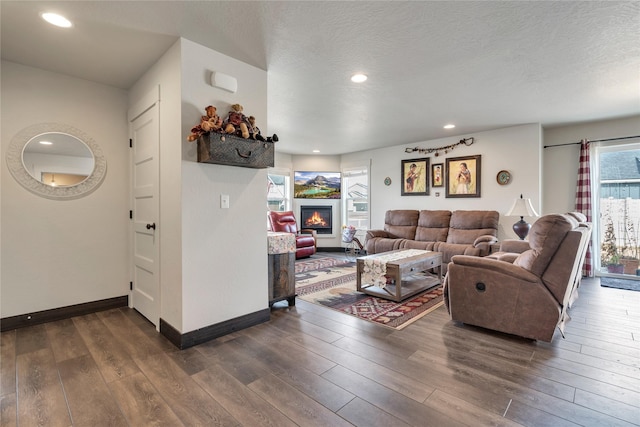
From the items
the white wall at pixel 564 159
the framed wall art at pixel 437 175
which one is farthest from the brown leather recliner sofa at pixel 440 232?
the white wall at pixel 564 159

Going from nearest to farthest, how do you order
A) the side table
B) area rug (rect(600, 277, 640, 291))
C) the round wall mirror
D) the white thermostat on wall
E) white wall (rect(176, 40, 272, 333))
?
white wall (rect(176, 40, 272, 333)), the white thermostat on wall, the round wall mirror, the side table, area rug (rect(600, 277, 640, 291))

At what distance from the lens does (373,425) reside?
152cm

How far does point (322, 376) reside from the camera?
A: 1958mm

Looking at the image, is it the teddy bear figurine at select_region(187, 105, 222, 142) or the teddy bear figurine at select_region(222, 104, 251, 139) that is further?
the teddy bear figurine at select_region(222, 104, 251, 139)

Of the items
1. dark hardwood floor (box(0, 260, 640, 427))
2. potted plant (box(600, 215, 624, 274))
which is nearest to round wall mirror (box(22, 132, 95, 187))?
dark hardwood floor (box(0, 260, 640, 427))

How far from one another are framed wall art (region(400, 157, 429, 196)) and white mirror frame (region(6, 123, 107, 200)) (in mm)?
5211

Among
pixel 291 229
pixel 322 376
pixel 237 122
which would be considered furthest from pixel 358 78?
pixel 291 229

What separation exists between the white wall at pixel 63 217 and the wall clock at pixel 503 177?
552 centimetres

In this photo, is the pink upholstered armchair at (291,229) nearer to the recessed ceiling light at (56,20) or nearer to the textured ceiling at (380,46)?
the textured ceiling at (380,46)

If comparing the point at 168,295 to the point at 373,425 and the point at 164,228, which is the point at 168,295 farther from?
the point at 373,425

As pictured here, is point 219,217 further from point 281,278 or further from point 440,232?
point 440,232

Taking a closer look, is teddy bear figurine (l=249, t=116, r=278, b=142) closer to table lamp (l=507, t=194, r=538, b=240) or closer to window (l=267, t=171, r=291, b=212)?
table lamp (l=507, t=194, r=538, b=240)

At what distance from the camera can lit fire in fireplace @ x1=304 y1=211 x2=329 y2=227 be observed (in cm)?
759

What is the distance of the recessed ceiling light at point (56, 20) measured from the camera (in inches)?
80.2
